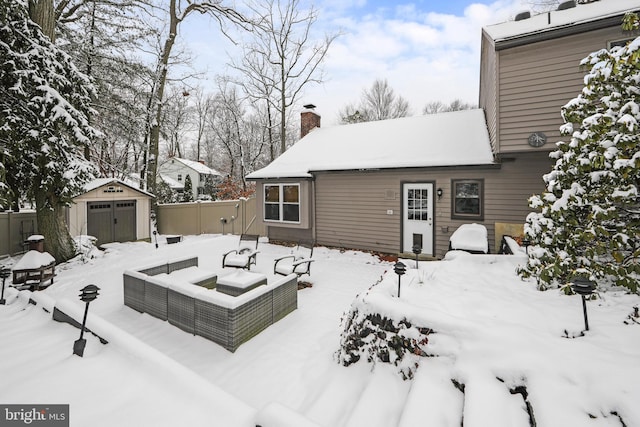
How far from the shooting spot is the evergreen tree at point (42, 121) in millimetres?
7266

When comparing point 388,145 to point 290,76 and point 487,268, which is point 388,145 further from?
point 290,76

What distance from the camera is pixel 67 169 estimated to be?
8.55 metres

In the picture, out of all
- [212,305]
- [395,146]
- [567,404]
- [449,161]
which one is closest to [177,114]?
[395,146]

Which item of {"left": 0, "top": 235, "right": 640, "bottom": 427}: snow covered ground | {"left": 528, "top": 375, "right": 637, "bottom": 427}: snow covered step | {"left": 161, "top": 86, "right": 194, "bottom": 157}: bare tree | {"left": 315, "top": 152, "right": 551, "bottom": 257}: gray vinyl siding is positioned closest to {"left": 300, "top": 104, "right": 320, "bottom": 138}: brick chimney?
{"left": 315, "top": 152, "right": 551, "bottom": 257}: gray vinyl siding

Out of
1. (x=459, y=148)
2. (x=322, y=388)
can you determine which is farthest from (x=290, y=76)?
(x=322, y=388)

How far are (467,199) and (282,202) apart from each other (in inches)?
246

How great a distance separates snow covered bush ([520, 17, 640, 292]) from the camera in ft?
10.1

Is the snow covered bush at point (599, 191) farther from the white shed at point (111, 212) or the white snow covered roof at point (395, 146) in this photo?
the white shed at point (111, 212)

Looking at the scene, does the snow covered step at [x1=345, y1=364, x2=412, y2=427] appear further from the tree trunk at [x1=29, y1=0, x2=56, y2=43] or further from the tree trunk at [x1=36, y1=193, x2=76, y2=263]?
the tree trunk at [x1=29, y1=0, x2=56, y2=43]

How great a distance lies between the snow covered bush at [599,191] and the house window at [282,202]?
7.86 meters

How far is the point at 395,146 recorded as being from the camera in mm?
10008

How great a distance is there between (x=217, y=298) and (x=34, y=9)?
421 inches

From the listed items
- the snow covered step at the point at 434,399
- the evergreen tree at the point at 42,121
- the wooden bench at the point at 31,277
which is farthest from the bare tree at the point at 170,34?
the snow covered step at the point at 434,399

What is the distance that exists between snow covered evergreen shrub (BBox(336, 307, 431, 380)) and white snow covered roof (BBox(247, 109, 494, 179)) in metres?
6.04
